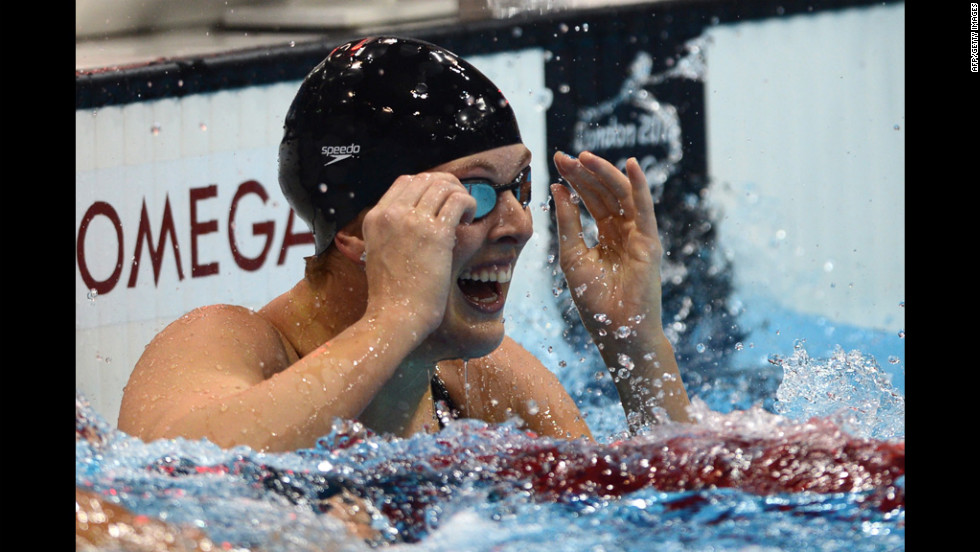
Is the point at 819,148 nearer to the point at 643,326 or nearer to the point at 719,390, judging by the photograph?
the point at 719,390

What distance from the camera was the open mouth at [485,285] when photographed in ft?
5.68

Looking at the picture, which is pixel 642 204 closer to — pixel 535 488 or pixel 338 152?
pixel 338 152

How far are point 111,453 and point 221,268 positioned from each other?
4.65 m

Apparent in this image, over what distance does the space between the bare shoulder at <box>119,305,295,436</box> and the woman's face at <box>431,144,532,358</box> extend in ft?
0.94

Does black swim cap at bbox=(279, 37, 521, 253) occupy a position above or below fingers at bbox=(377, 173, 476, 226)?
above

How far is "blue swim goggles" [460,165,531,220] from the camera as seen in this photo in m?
1.72

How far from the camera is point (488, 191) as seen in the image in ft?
5.71

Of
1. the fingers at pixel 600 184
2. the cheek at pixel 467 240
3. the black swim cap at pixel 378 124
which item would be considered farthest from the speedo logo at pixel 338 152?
the fingers at pixel 600 184

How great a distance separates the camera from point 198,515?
1108 mm

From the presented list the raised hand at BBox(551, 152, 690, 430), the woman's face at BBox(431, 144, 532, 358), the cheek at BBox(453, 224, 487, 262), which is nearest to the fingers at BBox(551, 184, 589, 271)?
the raised hand at BBox(551, 152, 690, 430)

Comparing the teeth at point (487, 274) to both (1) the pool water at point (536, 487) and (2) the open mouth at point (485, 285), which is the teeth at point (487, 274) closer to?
(2) the open mouth at point (485, 285)

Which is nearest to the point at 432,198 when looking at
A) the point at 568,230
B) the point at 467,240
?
the point at 467,240

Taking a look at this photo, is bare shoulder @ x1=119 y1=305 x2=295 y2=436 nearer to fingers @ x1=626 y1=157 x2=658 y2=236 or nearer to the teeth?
the teeth
